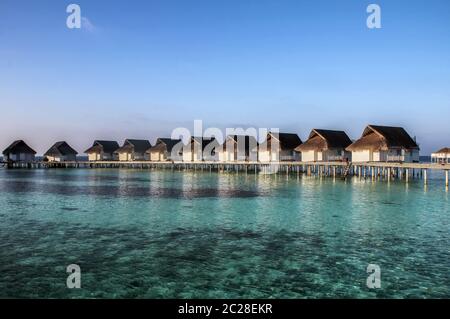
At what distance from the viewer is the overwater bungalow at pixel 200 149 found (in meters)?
57.5

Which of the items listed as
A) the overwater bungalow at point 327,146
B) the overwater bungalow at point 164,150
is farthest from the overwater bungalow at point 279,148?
the overwater bungalow at point 164,150

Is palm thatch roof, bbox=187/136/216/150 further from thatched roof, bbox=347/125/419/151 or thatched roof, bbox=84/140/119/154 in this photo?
thatched roof, bbox=347/125/419/151

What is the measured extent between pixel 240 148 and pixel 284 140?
7.43 m

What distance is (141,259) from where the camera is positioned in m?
8.78

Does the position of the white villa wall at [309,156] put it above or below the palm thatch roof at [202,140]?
below

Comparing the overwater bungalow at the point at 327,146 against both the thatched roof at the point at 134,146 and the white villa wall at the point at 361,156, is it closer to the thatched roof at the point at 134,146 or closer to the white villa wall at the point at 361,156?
the white villa wall at the point at 361,156

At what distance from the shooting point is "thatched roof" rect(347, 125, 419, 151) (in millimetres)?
34594

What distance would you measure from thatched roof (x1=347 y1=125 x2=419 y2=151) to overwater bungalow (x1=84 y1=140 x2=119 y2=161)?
47.1 m

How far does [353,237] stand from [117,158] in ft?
211

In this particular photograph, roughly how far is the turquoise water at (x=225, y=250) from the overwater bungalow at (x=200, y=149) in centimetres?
4023

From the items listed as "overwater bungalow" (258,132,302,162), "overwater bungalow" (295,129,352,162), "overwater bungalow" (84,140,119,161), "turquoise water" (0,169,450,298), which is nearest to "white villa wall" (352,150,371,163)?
"overwater bungalow" (295,129,352,162)

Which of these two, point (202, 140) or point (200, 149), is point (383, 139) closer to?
point (200, 149)
